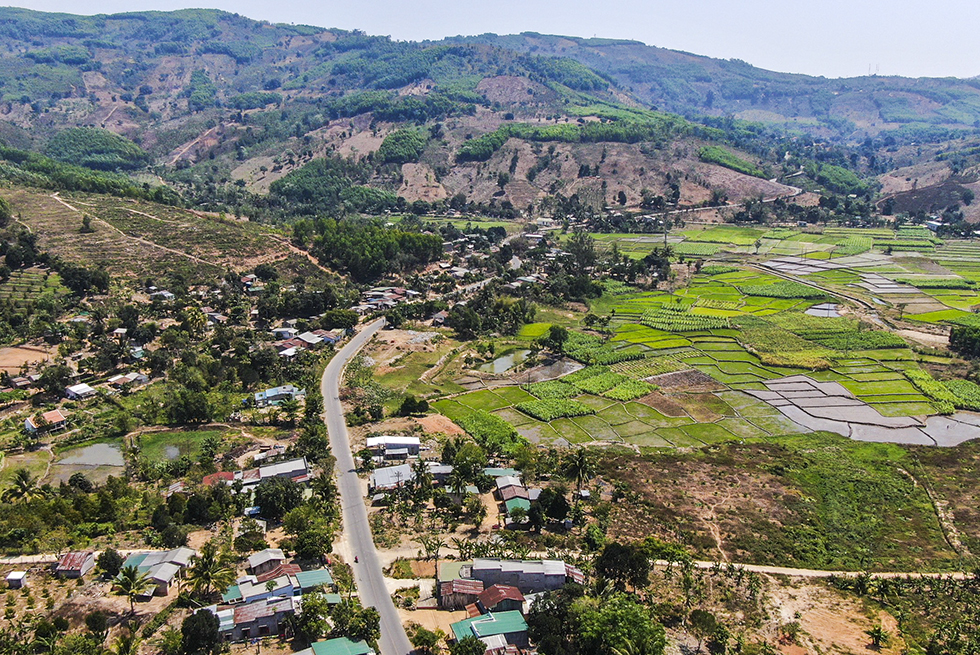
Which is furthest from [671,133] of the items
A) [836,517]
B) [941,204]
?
[836,517]

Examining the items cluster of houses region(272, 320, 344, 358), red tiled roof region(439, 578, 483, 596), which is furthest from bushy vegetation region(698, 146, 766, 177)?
red tiled roof region(439, 578, 483, 596)

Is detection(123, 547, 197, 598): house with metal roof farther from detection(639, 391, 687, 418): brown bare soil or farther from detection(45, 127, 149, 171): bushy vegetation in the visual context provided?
detection(45, 127, 149, 171): bushy vegetation

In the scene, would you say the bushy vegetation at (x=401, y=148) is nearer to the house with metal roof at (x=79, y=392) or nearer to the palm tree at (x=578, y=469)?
the house with metal roof at (x=79, y=392)

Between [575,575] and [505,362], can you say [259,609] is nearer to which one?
[575,575]

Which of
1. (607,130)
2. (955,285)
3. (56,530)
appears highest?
(607,130)

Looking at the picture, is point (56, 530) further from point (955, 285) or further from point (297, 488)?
point (955, 285)

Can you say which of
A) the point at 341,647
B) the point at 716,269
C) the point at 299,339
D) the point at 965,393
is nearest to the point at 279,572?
the point at 341,647
